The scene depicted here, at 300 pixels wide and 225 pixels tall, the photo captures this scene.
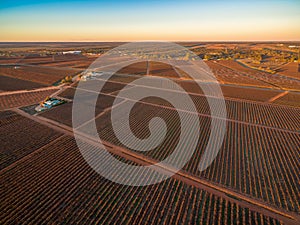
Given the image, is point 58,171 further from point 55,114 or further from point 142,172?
point 55,114

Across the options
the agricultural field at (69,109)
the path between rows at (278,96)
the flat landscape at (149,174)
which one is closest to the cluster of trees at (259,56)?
the path between rows at (278,96)

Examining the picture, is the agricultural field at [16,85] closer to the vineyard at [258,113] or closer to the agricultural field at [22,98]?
the agricultural field at [22,98]

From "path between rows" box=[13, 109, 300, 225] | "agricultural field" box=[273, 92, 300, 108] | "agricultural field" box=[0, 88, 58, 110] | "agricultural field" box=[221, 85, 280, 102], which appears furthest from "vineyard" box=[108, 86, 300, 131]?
"agricultural field" box=[0, 88, 58, 110]

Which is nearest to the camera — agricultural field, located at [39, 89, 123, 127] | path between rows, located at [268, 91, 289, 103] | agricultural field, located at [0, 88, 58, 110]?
agricultural field, located at [39, 89, 123, 127]

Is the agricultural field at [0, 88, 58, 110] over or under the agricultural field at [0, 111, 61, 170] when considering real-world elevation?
over

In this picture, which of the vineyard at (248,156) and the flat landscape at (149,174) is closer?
the flat landscape at (149,174)

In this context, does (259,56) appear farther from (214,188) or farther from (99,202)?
(99,202)

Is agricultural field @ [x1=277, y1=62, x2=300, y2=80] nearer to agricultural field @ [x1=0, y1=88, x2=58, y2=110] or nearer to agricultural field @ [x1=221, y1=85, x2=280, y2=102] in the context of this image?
agricultural field @ [x1=221, y1=85, x2=280, y2=102]
